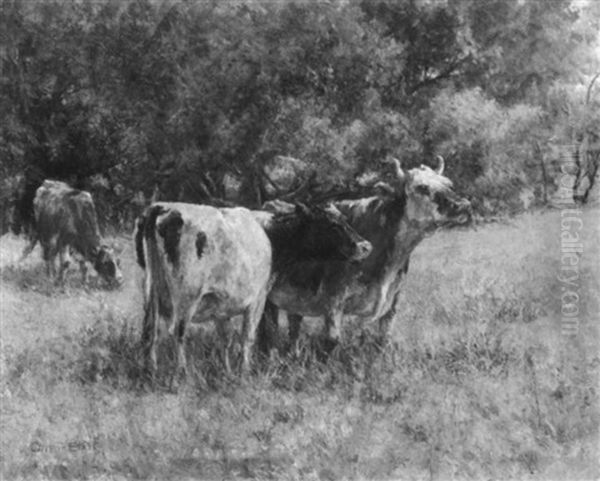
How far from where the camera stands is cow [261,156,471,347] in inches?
316

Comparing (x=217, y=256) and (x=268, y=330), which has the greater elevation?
(x=217, y=256)

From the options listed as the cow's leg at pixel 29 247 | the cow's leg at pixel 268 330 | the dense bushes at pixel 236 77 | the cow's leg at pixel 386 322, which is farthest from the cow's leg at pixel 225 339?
the cow's leg at pixel 29 247

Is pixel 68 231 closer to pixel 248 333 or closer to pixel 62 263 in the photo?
pixel 62 263

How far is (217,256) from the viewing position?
25.0 ft

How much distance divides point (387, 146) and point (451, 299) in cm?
136

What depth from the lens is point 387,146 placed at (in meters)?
8.08

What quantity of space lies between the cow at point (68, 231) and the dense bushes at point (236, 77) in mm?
205

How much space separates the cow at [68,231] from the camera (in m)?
8.41

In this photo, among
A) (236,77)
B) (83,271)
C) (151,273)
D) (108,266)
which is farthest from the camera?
(83,271)

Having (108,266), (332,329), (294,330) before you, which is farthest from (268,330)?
(108,266)

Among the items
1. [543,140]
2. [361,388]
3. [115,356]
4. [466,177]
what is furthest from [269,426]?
[543,140]

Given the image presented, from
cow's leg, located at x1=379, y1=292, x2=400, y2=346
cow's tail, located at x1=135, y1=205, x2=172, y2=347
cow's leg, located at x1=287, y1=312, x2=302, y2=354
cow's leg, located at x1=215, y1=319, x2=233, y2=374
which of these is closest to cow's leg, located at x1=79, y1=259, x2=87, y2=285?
cow's tail, located at x1=135, y1=205, x2=172, y2=347

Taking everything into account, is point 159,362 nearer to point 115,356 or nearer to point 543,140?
point 115,356

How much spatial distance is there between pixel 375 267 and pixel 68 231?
273cm
